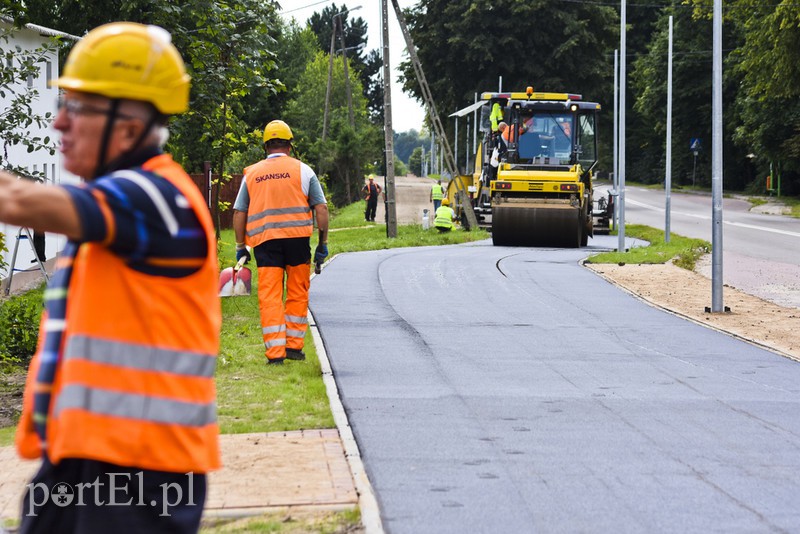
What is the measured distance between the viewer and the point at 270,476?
6.26 meters

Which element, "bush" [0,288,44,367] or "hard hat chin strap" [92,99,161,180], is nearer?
"hard hat chin strap" [92,99,161,180]

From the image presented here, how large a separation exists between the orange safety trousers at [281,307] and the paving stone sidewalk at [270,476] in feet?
8.71

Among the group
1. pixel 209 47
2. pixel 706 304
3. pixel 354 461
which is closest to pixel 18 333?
pixel 209 47

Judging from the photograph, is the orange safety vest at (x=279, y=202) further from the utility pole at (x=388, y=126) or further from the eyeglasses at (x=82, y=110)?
the utility pole at (x=388, y=126)

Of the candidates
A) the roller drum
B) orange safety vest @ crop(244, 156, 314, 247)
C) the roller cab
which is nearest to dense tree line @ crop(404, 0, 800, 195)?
the roller cab

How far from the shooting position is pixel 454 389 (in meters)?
9.28

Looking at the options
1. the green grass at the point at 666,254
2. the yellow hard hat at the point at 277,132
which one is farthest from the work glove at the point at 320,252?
the green grass at the point at 666,254

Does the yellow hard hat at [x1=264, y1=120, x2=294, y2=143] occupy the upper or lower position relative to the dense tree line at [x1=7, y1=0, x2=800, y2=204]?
lower

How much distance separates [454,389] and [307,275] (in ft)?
5.41

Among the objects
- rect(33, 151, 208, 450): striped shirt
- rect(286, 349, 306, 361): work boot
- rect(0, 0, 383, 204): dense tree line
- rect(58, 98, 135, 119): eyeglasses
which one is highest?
rect(0, 0, 383, 204): dense tree line

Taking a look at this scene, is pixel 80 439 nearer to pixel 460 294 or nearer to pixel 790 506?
pixel 790 506

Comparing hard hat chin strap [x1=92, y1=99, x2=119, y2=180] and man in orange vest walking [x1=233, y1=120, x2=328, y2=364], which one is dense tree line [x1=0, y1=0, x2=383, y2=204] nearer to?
man in orange vest walking [x1=233, y1=120, x2=328, y2=364]

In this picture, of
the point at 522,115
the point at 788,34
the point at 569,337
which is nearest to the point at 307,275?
the point at 569,337

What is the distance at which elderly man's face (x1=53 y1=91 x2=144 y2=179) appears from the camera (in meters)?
2.97
